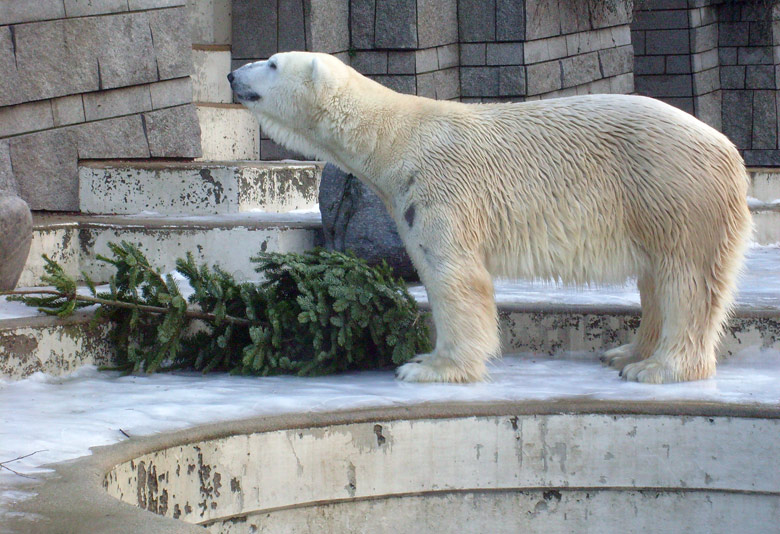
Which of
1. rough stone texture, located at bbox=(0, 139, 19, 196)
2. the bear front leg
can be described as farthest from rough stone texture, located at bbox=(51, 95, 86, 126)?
the bear front leg

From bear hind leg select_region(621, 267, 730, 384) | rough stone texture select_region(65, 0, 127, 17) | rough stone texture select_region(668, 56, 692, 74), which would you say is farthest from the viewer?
rough stone texture select_region(668, 56, 692, 74)

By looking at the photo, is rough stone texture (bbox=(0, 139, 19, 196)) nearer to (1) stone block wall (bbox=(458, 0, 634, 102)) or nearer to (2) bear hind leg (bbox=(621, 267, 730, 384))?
(2) bear hind leg (bbox=(621, 267, 730, 384))

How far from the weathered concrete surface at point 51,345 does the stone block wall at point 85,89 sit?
6.41ft

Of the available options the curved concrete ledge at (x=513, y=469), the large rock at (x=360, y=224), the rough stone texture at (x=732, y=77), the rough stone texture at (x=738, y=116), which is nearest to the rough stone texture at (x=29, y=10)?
the large rock at (x=360, y=224)

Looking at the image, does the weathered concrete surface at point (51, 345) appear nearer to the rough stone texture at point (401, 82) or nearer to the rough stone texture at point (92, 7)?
the rough stone texture at point (92, 7)

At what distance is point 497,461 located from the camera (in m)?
3.01

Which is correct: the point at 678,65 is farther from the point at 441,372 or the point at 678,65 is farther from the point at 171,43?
the point at 441,372

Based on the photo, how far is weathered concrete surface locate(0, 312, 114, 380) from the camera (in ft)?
11.4

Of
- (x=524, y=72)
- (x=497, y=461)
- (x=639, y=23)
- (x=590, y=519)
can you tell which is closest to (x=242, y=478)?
(x=497, y=461)

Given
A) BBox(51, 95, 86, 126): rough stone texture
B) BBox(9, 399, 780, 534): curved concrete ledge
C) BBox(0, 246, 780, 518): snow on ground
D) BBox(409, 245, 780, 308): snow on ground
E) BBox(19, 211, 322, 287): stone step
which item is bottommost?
BBox(9, 399, 780, 534): curved concrete ledge

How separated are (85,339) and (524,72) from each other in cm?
528

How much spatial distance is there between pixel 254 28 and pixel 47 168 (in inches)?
92.8

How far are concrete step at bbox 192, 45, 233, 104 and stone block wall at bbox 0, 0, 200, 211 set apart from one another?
986 mm

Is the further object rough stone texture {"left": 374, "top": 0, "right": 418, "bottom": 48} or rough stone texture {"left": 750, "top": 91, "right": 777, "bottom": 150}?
rough stone texture {"left": 750, "top": 91, "right": 777, "bottom": 150}
